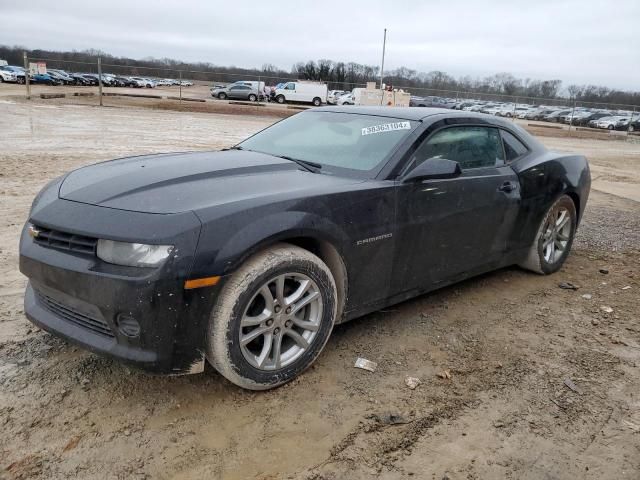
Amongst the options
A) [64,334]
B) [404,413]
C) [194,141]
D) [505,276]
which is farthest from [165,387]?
[194,141]

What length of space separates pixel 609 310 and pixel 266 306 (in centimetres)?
306

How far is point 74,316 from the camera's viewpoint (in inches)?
104

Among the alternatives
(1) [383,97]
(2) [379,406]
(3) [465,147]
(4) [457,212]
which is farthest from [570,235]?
(1) [383,97]

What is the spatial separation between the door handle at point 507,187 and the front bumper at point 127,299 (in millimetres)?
2583

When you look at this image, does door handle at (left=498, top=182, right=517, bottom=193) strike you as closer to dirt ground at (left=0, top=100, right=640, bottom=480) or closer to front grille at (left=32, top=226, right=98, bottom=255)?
dirt ground at (left=0, top=100, right=640, bottom=480)

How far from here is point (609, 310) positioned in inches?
170

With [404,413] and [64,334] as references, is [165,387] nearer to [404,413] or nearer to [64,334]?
[64,334]

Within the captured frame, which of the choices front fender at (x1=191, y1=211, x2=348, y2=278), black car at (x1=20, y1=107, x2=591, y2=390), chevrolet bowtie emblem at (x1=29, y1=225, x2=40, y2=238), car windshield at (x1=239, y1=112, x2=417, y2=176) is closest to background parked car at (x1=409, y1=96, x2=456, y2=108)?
car windshield at (x1=239, y1=112, x2=417, y2=176)

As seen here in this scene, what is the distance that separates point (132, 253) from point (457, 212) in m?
2.27

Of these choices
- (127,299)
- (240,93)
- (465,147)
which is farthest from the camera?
(240,93)

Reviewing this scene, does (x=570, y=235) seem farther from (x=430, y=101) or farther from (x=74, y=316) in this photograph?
(x=430, y=101)

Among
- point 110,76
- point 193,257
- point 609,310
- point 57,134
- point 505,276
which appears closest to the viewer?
point 193,257

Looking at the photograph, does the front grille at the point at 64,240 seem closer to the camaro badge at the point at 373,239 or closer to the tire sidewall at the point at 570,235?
the camaro badge at the point at 373,239

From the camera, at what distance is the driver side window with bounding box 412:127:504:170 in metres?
3.68
